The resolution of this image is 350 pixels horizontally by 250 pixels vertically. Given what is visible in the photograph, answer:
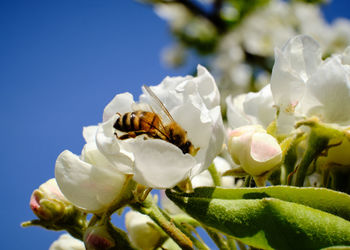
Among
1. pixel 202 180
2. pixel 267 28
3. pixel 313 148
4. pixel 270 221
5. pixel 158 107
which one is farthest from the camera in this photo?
pixel 267 28

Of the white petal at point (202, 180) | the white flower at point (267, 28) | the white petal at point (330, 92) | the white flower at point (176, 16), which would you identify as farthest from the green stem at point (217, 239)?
the white flower at point (176, 16)

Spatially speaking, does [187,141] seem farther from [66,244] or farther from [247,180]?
[66,244]

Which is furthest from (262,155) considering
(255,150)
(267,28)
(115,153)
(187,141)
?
(267,28)

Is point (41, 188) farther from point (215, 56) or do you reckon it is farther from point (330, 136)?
point (215, 56)

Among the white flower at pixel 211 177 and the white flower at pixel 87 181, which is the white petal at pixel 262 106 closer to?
the white flower at pixel 211 177

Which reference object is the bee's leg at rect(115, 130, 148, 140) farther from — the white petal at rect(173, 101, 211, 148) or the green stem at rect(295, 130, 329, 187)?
the green stem at rect(295, 130, 329, 187)

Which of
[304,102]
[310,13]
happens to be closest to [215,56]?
[310,13]
